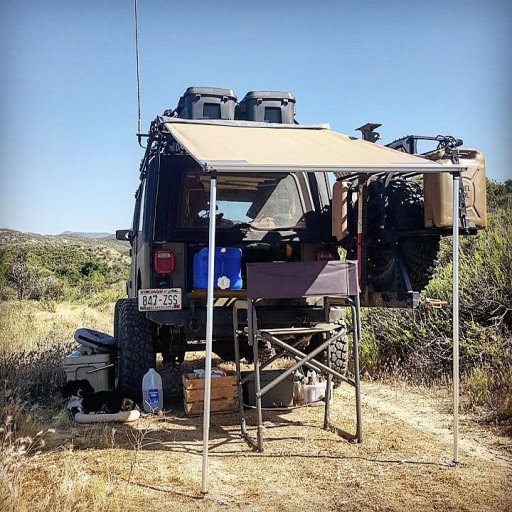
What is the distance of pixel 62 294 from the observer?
1816 cm

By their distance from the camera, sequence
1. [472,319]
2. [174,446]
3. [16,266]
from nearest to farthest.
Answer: [174,446] → [472,319] → [16,266]

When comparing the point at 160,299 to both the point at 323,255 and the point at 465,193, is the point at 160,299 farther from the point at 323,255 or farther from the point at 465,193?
the point at 465,193

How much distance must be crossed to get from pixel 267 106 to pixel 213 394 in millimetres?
2880

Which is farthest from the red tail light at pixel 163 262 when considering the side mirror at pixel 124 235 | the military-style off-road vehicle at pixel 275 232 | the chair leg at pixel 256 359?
the side mirror at pixel 124 235

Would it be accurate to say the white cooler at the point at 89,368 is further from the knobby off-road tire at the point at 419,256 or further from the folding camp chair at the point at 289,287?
the knobby off-road tire at the point at 419,256

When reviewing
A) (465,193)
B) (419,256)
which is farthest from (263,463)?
(465,193)

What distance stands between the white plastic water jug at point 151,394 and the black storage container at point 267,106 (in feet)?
8.92

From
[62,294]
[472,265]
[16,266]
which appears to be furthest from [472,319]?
[62,294]

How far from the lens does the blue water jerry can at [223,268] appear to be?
15.9ft

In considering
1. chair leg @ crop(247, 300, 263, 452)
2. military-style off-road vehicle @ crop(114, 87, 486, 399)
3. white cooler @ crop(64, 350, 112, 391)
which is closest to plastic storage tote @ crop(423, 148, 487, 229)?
military-style off-road vehicle @ crop(114, 87, 486, 399)

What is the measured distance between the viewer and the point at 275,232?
5328 millimetres

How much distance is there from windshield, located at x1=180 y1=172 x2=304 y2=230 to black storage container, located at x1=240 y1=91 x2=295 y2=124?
93 cm

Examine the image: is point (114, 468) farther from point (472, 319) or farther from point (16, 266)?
point (16, 266)

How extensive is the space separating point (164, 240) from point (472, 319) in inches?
139
